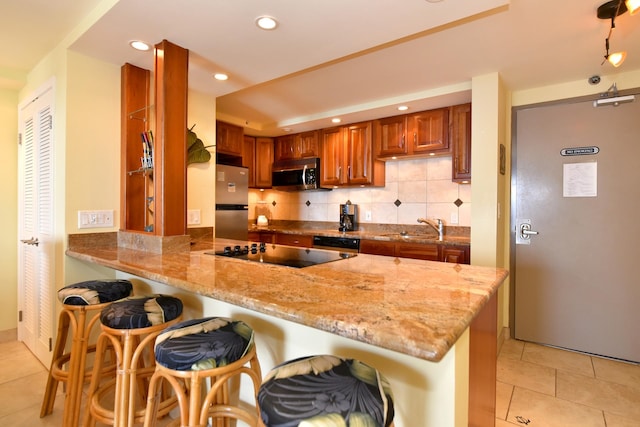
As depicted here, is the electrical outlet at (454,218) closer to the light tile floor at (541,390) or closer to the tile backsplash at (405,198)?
the tile backsplash at (405,198)

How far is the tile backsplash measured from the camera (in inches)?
133

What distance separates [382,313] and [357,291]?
0.21 metres

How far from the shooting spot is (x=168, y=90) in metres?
1.90

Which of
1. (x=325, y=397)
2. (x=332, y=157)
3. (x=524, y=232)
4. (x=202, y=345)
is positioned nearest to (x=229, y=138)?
(x=332, y=157)

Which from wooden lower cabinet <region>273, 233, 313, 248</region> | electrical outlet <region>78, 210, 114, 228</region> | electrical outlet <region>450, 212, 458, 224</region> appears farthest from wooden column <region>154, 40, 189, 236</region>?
electrical outlet <region>450, 212, 458, 224</region>

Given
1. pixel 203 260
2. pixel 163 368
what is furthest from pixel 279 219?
pixel 163 368

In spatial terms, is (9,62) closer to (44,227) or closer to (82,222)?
(44,227)

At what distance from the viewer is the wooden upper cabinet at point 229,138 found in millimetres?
3648

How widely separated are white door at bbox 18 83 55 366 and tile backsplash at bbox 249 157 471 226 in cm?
294

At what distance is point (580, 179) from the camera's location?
2.63 meters

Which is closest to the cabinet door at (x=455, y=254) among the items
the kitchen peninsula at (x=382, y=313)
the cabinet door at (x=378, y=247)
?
the cabinet door at (x=378, y=247)

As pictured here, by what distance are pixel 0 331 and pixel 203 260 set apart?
2.46 meters

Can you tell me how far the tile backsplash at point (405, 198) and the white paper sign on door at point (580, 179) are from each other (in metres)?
0.80

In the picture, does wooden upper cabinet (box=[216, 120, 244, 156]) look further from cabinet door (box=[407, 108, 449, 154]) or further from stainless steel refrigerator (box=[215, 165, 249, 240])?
cabinet door (box=[407, 108, 449, 154])
